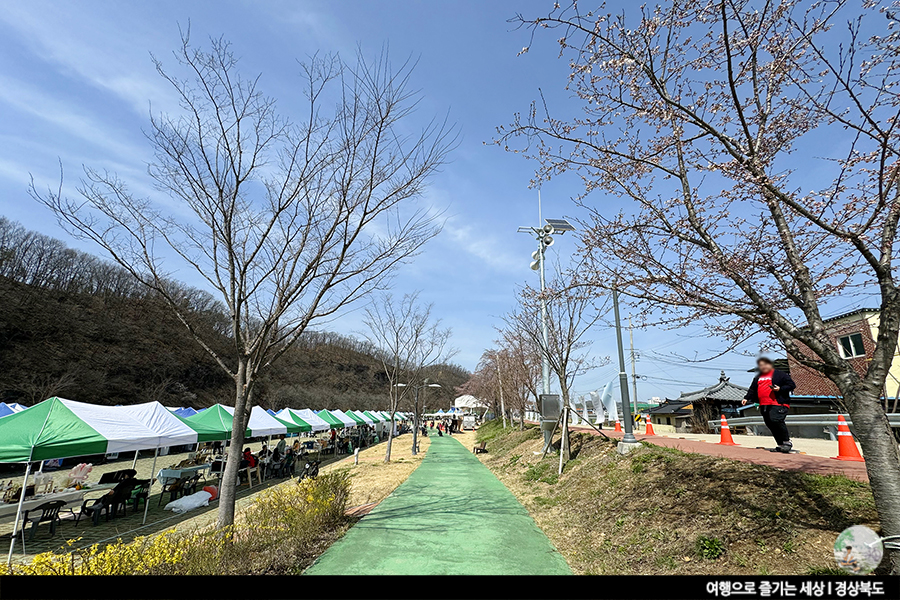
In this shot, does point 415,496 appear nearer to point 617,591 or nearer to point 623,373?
point 623,373

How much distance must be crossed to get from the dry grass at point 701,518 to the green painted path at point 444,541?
0.51 m

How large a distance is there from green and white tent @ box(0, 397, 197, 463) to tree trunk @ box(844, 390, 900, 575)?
1224 cm

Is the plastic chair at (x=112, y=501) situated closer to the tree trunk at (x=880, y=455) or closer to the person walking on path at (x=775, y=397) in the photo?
the tree trunk at (x=880, y=455)

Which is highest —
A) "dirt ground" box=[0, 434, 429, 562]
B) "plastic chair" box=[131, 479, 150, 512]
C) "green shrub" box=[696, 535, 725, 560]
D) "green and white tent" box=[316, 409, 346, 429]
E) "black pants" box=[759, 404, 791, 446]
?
"black pants" box=[759, 404, 791, 446]

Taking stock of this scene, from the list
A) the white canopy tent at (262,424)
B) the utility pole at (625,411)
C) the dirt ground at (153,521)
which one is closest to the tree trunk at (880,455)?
the utility pole at (625,411)

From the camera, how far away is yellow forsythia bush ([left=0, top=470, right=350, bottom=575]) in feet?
12.0

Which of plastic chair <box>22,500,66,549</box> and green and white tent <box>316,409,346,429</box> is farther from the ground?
green and white tent <box>316,409,346,429</box>

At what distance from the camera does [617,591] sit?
3.03 m

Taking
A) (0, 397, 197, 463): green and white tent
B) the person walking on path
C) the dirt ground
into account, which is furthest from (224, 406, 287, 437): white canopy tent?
the person walking on path

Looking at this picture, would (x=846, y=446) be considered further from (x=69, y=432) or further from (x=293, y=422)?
(x=293, y=422)

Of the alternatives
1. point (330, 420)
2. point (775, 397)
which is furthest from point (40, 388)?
point (775, 397)

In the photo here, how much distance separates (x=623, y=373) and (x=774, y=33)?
7.83 meters

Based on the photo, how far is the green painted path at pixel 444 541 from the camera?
17.4 ft

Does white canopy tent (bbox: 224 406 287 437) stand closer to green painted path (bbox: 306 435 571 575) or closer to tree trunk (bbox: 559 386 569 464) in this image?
green painted path (bbox: 306 435 571 575)
